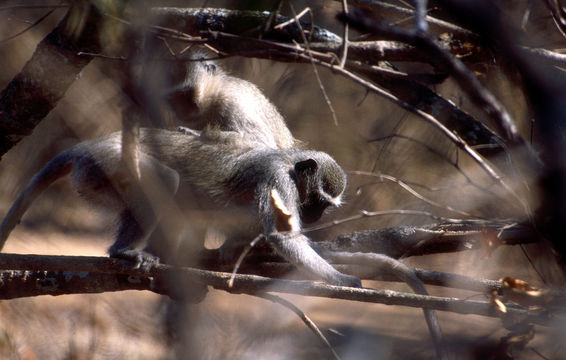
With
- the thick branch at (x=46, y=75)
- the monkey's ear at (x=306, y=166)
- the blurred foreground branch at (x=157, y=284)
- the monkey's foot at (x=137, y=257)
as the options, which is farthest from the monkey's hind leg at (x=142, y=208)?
the monkey's ear at (x=306, y=166)

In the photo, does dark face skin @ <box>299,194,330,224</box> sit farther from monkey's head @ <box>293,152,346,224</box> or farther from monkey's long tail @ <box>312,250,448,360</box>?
monkey's long tail @ <box>312,250,448,360</box>

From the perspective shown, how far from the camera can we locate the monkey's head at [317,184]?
3666mm

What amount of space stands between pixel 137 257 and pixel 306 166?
1269 mm

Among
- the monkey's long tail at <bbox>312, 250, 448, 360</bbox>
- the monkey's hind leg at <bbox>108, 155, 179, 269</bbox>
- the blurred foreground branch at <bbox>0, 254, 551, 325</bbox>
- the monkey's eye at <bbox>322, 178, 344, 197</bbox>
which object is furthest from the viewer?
the monkey's eye at <bbox>322, 178, 344, 197</bbox>

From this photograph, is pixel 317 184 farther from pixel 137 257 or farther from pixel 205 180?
pixel 137 257

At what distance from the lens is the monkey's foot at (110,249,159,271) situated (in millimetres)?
3085

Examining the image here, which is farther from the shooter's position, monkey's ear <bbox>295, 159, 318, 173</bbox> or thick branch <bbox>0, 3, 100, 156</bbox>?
monkey's ear <bbox>295, 159, 318, 173</bbox>

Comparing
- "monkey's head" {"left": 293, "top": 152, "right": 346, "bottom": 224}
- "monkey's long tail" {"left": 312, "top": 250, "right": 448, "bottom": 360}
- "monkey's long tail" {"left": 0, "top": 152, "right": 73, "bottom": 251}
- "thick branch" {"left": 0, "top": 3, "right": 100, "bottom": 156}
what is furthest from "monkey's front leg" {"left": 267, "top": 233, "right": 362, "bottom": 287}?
"thick branch" {"left": 0, "top": 3, "right": 100, "bottom": 156}

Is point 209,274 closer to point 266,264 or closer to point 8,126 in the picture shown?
point 266,264

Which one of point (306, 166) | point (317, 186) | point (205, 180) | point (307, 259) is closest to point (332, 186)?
point (317, 186)

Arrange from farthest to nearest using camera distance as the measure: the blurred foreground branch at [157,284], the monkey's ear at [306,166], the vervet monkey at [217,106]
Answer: the vervet monkey at [217,106], the monkey's ear at [306,166], the blurred foreground branch at [157,284]

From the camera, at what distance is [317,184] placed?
12.1 ft

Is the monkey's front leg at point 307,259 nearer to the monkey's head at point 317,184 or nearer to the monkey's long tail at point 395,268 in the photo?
the monkey's long tail at point 395,268

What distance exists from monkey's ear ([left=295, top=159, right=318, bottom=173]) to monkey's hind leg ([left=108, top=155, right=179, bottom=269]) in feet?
Result: 2.79
